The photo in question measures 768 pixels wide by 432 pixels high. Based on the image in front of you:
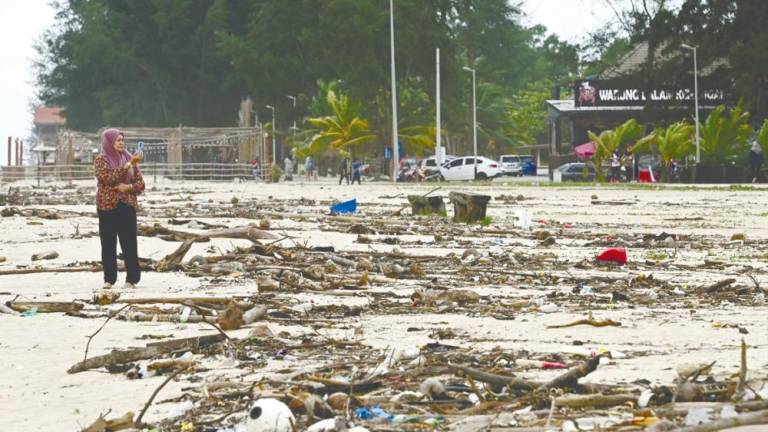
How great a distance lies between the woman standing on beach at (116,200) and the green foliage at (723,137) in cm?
4657

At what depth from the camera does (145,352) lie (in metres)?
7.88

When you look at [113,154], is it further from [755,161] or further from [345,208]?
[755,161]

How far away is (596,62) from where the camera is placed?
251 ft

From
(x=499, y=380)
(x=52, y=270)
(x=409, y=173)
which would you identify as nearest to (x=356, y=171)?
(x=409, y=173)

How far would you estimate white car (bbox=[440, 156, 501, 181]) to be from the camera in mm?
76312

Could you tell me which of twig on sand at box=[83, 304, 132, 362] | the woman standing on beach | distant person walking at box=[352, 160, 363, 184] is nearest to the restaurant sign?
distant person walking at box=[352, 160, 363, 184]

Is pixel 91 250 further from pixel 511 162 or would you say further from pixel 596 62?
pixel 511 162

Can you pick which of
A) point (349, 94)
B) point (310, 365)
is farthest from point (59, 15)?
point (310, 365)

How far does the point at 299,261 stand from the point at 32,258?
302cm

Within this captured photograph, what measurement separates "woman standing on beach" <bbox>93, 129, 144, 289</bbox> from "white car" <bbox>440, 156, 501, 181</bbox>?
208 ft

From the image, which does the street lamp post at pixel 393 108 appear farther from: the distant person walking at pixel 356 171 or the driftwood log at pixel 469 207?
the driftwood log at pixel 469 207

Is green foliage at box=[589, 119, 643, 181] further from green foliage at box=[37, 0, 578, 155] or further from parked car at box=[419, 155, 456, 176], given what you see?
green foliage at box=[37, 0, 578, 155]

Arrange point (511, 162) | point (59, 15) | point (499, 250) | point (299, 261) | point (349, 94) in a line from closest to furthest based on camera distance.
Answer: point (299, 261) → point (499, 250) → point (349, 94) → point (511, 162) → point (59, 15)

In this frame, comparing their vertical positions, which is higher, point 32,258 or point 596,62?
point 596,62
